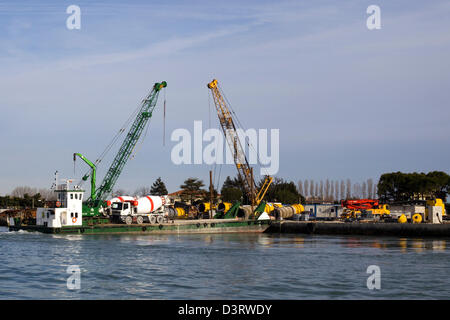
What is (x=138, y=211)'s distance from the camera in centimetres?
8238

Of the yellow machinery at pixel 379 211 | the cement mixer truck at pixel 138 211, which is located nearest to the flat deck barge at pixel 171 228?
the cement mixer truck at pixel 138 211

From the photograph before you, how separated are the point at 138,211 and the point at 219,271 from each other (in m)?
46.2

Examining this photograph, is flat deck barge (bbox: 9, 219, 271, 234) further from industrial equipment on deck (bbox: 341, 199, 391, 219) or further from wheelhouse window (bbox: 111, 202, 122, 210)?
industrial equipment on deck (bbox: 341, 199, 391, 219)

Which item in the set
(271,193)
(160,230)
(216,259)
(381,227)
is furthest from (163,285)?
(271,193)

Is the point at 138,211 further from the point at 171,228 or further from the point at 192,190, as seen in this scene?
the point at 192,190

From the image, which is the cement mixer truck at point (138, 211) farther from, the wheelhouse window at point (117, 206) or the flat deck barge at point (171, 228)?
the flat deck barge at point (171, 228)

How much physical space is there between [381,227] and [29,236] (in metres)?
46.7

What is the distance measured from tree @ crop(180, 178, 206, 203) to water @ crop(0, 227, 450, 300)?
109m

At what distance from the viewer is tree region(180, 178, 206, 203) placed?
550 feet

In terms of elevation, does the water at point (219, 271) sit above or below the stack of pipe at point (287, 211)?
below

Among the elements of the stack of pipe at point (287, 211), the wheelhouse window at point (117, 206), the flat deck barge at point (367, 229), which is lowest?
the flat deck barge at point (367, 229)

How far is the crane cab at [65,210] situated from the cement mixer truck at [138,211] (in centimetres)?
914

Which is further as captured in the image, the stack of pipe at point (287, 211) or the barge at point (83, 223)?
the stack of pipe at point (287, 211)

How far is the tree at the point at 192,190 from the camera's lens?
168 m
